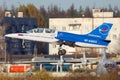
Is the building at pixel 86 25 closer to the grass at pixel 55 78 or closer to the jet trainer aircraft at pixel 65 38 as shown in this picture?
the jet trainer aircraft at pixel 65 38

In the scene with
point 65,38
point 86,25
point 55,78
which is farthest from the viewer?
point 86,25

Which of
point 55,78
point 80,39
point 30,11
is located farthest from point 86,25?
point 55,78

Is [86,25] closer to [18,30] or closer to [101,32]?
[18,30]

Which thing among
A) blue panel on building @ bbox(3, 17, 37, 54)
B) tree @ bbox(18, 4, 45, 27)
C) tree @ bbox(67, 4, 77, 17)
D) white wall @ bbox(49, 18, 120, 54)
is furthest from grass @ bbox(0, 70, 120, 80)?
tree @ bbox(67, 4, 77, 17)

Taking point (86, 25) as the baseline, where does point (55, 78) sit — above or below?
below

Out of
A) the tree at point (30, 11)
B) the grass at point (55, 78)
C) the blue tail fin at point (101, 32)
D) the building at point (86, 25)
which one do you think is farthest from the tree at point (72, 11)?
the grass at point (55, 78)

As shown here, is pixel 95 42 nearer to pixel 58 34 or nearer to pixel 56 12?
pixel 58 34

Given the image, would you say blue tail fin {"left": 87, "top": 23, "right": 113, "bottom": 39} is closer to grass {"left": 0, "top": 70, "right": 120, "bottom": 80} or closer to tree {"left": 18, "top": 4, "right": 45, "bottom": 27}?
grass {"left": 0, "top": 70, "right": 120, "bottom": 80}

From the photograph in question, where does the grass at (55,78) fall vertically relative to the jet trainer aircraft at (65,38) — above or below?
below

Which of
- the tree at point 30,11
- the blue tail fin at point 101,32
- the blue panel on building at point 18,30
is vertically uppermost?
the tree at point 30,11

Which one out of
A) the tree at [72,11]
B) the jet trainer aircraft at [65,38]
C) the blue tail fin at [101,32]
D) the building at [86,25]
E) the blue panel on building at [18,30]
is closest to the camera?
Result: the jet trainer aircraft at [65,38]

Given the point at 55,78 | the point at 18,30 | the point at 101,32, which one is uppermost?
the point at 101,32

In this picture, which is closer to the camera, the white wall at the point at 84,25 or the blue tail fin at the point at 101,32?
the blue tail fin at the point at 101,32

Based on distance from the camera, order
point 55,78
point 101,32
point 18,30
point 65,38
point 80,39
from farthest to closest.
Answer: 1. point 18,30
2. point 101,32
3. point 80,39
4. point 65,38
5. point 55,78
